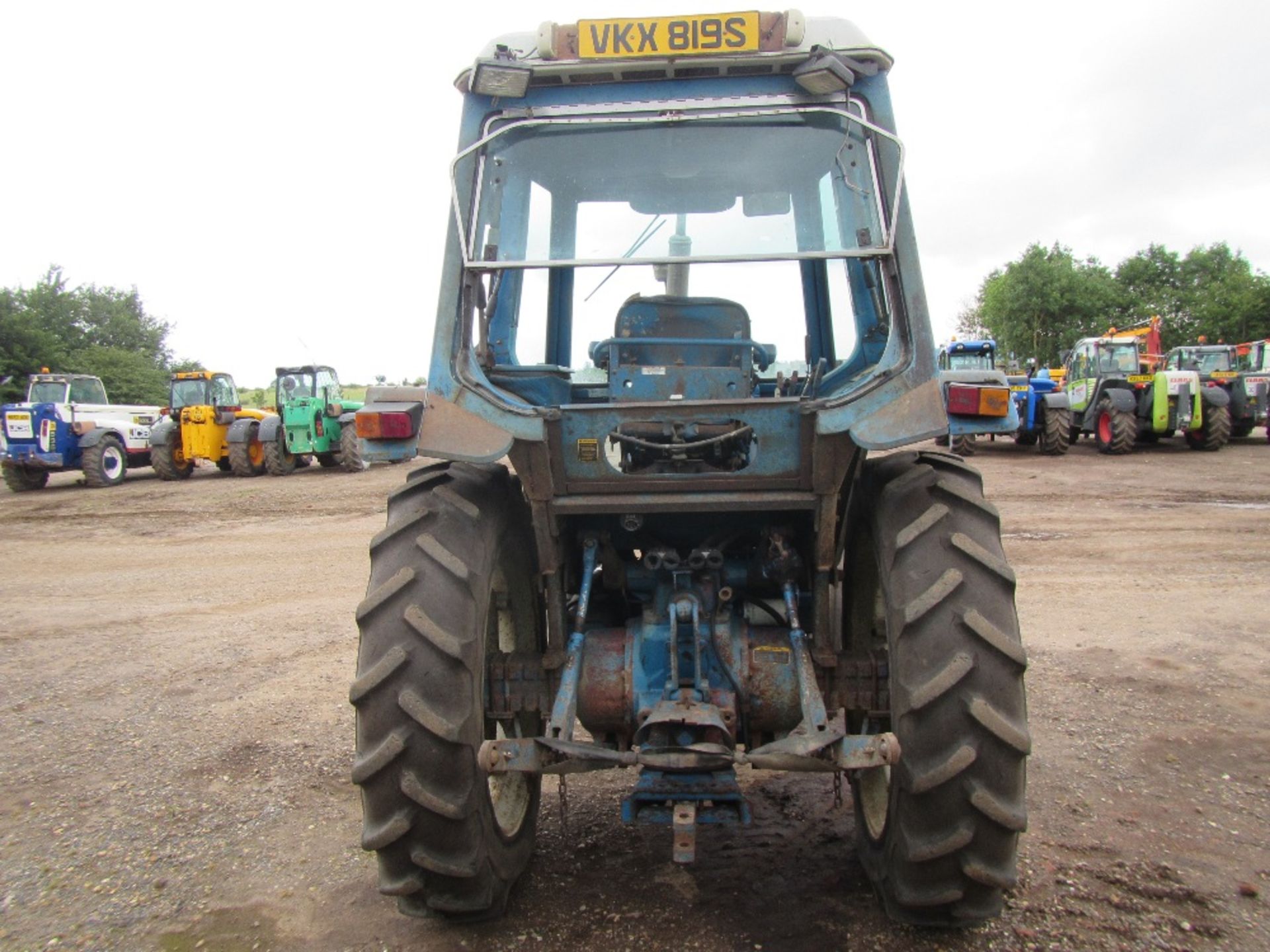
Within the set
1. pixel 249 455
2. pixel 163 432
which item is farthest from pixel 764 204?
pixel 163 432

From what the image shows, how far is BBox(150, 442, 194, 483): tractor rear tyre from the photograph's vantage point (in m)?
18.8

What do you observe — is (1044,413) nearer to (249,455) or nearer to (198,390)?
(249,455)

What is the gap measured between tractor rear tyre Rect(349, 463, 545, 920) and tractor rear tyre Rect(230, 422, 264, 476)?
1725 cm

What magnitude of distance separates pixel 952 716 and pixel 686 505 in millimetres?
937

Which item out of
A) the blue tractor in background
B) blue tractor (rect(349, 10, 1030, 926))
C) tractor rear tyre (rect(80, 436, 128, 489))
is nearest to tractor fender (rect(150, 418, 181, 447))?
tractor rear tyre (rect(80, 436, 128, 489))

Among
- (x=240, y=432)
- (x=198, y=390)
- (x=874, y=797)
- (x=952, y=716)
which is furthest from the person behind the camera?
(x=198, y=390)

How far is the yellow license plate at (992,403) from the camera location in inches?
109

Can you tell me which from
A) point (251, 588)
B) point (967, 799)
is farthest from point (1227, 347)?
point (967, 799)

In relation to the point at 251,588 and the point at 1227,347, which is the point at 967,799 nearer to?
the point at 251,588

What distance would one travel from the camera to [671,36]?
2760 mm

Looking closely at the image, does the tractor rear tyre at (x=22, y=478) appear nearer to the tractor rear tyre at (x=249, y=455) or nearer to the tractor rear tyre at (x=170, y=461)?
the tractor rear tyre at (x=170, y=461)

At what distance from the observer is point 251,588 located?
8086mm

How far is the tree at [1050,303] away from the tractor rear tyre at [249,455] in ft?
131

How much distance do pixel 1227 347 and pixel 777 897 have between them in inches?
908
